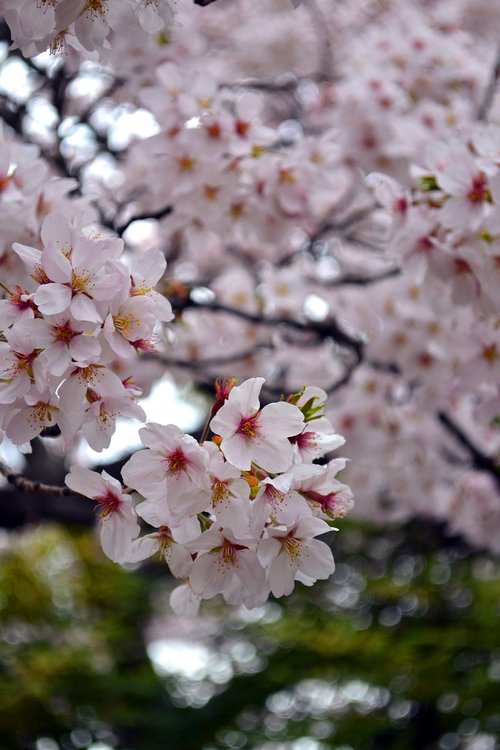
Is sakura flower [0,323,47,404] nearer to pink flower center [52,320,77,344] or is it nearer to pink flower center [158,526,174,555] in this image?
pink flower center [52,320,77,344]

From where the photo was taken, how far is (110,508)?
4.57 ft

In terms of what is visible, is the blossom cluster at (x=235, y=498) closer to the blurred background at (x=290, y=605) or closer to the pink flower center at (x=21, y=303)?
the pink flower center at (x=21, y=303)

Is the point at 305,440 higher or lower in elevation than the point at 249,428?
lower

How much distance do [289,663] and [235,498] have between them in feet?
11.9

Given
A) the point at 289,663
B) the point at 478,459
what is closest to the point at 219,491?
the point at 478,459

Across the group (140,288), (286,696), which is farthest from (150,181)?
(286,696)

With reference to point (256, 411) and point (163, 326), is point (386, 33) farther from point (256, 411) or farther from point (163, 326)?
point (256, 411)

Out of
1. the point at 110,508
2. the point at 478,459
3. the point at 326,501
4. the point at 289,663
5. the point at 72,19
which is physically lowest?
the point at 289,663

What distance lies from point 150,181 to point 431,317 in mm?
1042

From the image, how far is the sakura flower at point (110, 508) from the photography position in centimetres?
136

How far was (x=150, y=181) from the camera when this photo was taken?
8.49 feet

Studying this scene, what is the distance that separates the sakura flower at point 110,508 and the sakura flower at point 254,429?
0.67 ft

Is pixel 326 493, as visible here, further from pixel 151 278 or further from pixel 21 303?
pixel 21 303

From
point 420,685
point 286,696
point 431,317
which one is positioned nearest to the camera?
point 431,317
